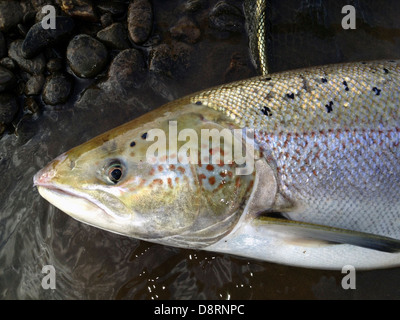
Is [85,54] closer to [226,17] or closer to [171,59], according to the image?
[171,59]

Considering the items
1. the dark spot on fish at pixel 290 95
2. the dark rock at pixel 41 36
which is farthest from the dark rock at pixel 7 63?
the dark spot on fish at pixel 290 95

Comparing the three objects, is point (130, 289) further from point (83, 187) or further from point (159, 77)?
point (159, 77)

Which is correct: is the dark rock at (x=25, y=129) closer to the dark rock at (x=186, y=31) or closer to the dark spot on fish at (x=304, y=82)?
the dark rock at (x=186, y=31)

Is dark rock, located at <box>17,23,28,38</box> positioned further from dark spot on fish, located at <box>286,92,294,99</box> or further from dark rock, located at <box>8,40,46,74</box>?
dark spot on fish, located at <box>286,92,294,99</box>

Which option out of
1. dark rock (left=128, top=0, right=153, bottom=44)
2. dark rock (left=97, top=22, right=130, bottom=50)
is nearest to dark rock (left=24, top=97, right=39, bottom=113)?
dark rock (left=97, top=22, right=130, bottom=50)

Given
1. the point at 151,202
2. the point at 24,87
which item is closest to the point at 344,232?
the point at 151,202

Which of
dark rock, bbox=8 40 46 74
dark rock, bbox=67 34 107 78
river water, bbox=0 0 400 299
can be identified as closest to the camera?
river water, bbox=0 0 400 299
